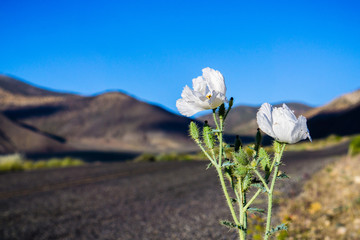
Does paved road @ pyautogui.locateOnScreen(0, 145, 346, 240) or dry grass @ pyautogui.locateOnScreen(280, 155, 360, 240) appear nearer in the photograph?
dry grass @ pyautogui.locateOnScreen(280, 155, 360, 240)

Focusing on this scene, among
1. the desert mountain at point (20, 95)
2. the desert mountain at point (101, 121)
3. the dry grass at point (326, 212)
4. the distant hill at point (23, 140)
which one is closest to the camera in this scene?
the dry grass at point (326, 212)

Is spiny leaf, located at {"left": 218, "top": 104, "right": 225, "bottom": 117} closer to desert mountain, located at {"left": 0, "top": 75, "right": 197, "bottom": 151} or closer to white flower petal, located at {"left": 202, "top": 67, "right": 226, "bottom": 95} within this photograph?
white flower petal, located at {"left": 202, "top": 67, "right": 226, "bottom": 95}

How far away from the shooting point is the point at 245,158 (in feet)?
4.37

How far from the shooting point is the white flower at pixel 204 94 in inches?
51.5

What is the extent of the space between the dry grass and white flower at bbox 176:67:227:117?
1110mm

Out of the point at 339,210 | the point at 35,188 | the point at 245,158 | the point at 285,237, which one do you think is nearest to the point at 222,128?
the point at 245,158

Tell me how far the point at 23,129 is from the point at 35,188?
54.1m

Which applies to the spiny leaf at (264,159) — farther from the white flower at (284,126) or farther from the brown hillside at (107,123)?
the brown hillside at (107,123)

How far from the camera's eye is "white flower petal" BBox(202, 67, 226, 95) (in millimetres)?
1382

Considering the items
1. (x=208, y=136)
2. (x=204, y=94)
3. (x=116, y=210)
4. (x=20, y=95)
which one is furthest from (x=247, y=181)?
(x=20, y=95)

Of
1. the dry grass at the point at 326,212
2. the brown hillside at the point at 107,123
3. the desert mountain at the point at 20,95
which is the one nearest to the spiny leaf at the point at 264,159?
the dry grass at the point at 326,212

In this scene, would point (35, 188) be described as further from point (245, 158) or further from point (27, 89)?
point (27, 89)

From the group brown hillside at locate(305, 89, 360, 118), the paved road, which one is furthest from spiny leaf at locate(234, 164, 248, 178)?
brown hillside at locate(305, 89, 360, 118)

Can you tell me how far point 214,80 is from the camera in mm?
1406
